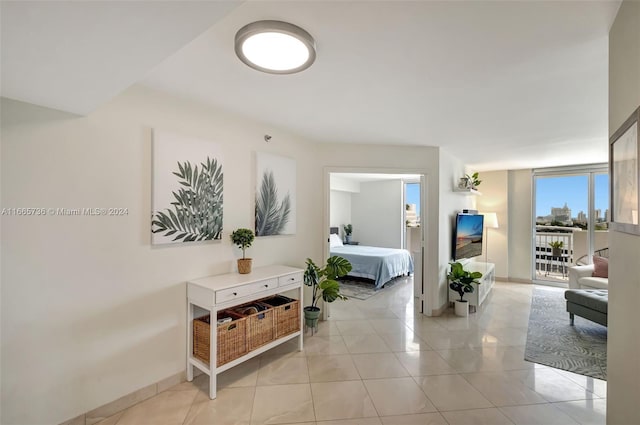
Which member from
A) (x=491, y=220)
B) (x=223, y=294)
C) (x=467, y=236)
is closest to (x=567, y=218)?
(x=491, y=220)

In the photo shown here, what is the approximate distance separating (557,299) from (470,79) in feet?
15.3

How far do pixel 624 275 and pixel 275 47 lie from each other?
1984mm

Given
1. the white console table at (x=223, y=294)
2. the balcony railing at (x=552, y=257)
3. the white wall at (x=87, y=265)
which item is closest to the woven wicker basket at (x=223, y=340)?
the white console table at (x=223, y=294)

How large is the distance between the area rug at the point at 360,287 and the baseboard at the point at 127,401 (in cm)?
310

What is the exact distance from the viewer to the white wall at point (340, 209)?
749cm

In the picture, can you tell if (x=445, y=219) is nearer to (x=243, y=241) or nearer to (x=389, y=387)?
(x=389, y=387)

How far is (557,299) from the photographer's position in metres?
4.75

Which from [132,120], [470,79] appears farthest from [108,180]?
[470,79]

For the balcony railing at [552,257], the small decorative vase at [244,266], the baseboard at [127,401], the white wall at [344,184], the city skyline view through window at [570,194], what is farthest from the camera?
the white wall at [344,184]

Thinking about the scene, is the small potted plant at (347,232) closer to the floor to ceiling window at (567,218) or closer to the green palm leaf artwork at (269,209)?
the floor to ceiling window at (567,218)

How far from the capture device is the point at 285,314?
2785 mm

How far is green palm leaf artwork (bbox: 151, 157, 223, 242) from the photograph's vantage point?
7.35ft

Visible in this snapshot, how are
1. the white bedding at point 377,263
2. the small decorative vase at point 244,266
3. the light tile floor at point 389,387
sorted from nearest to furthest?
the light tile floor at point 389,387 → the small decorative vase at point 244,266 → the white bedding at point 377,263

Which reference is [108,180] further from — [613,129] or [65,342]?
[613,129]
